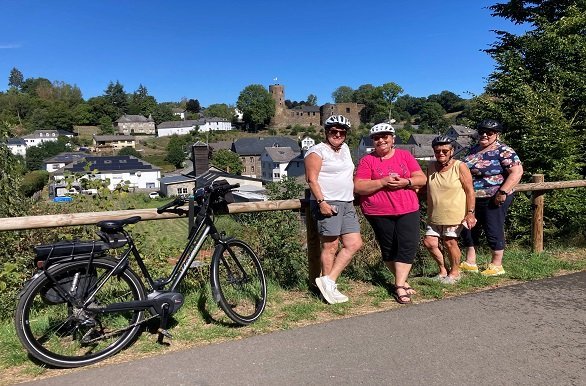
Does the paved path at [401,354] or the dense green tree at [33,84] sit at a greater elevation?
the dense green tree at [33,84]

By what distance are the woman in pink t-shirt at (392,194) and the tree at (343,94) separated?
499ft

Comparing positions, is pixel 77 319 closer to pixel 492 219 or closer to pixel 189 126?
pixel 492 219

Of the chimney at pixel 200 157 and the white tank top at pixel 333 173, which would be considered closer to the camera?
the white tank top at pixel 333 173

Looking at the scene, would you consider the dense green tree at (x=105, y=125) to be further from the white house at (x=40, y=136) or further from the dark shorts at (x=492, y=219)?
the dark shorts at (x=492, y=219)

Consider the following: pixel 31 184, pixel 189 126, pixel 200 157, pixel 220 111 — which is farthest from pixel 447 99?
pixel 31 184

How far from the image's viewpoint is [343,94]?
158 meters

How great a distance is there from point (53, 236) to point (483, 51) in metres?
14.6

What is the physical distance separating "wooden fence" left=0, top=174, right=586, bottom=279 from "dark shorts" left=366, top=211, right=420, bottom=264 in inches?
29.0

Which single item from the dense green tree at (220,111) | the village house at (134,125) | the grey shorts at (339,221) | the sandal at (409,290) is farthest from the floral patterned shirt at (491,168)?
the dense green tree at (220,111)

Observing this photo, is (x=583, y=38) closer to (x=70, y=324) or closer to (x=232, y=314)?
(x=232, y=314)

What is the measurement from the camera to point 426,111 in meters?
129

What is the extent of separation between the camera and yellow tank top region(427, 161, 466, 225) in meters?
4.76

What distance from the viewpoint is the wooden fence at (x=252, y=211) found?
3650mm

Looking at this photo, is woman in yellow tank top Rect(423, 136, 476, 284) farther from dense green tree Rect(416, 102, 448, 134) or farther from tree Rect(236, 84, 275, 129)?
tree Rect(236, 84, 275, 129)
